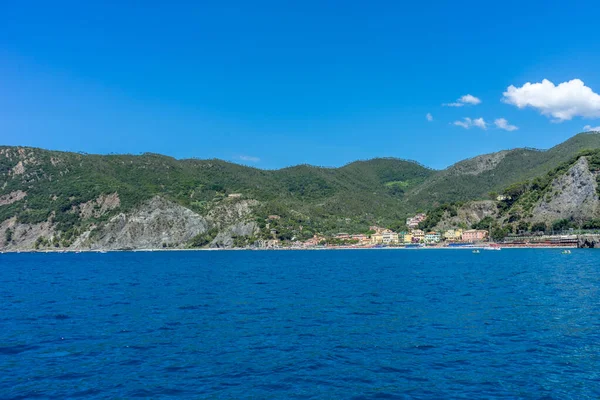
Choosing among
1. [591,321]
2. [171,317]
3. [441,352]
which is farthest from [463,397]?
[171,317]

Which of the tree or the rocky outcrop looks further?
the tree

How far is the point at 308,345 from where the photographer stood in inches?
994

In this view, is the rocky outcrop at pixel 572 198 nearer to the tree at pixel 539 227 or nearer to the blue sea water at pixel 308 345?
the tree at pixel 539 227

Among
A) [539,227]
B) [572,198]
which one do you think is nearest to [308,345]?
[539,227]

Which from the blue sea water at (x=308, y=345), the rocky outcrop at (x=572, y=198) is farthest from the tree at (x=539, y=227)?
the blue sea water at (x=308, y=345)

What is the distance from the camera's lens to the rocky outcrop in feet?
556

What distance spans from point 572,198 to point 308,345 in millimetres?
181506

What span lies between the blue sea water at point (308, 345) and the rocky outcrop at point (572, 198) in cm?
14490

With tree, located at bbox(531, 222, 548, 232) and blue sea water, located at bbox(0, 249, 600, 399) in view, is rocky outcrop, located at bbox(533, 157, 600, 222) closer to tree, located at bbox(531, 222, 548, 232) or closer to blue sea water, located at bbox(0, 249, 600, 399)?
tree, located at bbox(531, 222, 548, 232)

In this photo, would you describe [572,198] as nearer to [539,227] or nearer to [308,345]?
[539,227]

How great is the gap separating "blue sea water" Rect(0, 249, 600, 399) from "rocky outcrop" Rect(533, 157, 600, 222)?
14490cm

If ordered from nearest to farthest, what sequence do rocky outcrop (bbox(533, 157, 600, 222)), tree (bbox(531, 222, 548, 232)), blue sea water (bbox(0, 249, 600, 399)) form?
blue sea water (bbox(0, 249, 600, 399)) → rocky outcrop (bbox(533, 157, 600, 222)) → tree (bbox(531, 222, 548, 232))

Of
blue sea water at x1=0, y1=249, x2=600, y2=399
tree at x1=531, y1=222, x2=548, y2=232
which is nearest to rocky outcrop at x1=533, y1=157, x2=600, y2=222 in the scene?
tree at x1=531, y1=222, x2=548, y2=232

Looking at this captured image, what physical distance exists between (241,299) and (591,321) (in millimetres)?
27744
